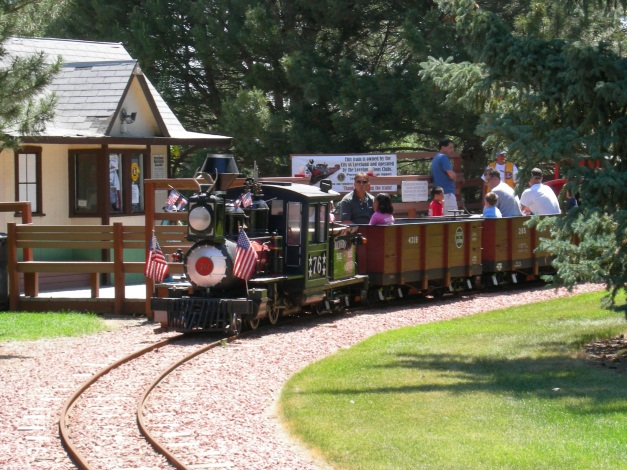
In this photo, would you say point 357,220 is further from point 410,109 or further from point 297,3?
point 297,3

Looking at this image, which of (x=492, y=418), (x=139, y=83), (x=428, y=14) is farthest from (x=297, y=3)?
(x=492, y=418)

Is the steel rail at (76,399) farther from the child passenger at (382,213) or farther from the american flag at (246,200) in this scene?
the child passenger at (382,213)

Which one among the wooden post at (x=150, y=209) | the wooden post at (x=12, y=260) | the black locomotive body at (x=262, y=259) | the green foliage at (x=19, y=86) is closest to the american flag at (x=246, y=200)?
the black locomotive body at (x=262, y=259)

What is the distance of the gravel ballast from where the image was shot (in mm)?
8180

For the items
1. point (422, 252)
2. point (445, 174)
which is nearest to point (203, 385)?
point (422, 252)

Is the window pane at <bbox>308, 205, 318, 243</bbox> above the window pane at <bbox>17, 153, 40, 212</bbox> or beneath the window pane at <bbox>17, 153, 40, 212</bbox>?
beneath

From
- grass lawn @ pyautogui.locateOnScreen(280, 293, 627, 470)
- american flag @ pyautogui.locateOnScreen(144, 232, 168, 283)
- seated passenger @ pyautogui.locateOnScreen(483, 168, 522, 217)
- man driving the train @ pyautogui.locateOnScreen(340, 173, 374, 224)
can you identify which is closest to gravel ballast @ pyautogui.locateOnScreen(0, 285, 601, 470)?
grass lawn @ pyautogui.locateOnScreen(280, 293, 627, 470)

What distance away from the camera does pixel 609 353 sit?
1198 centimetres

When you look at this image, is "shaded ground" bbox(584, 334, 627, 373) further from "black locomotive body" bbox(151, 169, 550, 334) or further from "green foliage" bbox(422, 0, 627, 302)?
"black locomotive body" bbox(151, 169, 550, 334)

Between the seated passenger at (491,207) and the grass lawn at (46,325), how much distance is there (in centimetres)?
780

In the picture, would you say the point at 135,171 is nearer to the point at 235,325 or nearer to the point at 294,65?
the point at 294,65

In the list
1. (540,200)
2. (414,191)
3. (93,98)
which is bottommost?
(540,200)

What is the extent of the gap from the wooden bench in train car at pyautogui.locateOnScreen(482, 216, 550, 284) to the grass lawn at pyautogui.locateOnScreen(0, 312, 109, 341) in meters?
7.50

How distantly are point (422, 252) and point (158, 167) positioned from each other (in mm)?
7623
